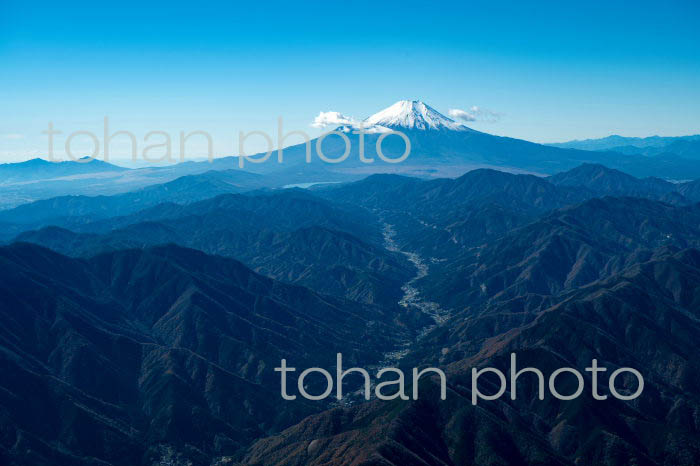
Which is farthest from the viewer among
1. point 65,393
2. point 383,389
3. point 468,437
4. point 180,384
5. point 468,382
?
point 383,389

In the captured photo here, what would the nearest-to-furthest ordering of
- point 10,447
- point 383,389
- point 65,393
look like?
point 10,447
point 65,393
point 383,389

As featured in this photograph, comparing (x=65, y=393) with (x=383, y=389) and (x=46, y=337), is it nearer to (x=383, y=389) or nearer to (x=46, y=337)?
(x=46, y=337)

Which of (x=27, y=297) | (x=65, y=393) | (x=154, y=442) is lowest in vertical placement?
(x=154, y=442)

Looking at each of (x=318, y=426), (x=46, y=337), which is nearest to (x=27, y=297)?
(x=46, y=337)

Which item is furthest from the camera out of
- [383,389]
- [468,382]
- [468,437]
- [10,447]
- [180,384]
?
[383,389]

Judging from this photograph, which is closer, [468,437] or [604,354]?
[468,437]

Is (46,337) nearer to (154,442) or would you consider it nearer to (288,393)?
(154,442)

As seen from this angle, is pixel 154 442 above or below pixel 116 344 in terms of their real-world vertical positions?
below

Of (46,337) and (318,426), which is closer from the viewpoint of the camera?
(318,426)

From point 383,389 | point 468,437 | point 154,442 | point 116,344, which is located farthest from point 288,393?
point 468,437
